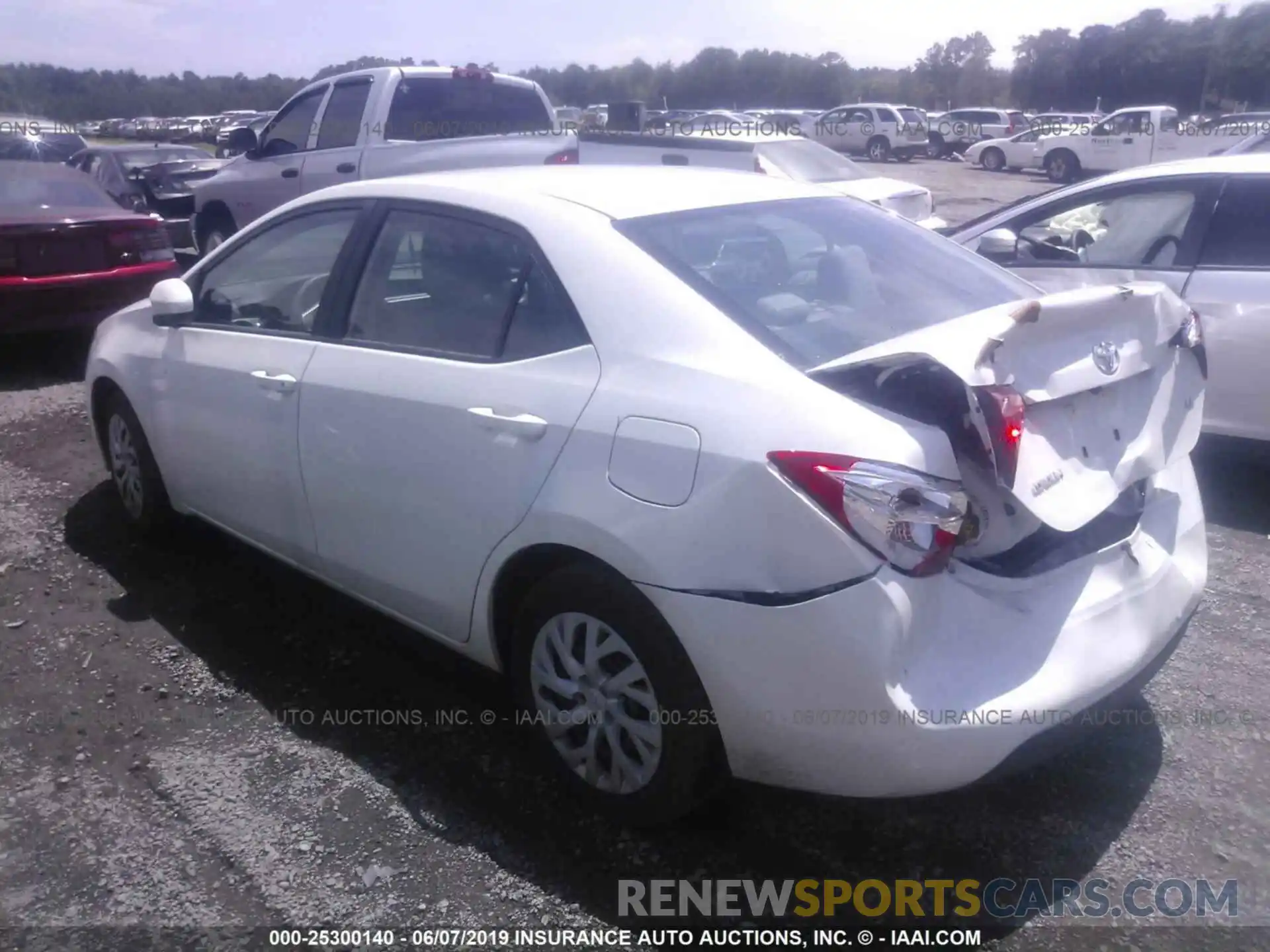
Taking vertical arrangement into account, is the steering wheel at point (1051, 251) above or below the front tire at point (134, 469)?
above

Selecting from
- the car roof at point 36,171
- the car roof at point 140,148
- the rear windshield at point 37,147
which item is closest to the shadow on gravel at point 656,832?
the car roof at point 36,171

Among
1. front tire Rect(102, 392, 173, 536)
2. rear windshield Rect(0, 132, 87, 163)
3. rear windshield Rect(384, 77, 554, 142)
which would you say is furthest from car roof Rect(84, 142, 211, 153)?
front tire Rect(102, 392, 173, 536)

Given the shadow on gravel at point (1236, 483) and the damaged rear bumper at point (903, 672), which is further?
the shadow on gravel at point (1236, 483)

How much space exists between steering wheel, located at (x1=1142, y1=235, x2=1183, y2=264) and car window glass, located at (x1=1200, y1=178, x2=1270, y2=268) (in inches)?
6.6

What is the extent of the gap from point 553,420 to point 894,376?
0.86 meters

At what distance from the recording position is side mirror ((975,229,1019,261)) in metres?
5.22

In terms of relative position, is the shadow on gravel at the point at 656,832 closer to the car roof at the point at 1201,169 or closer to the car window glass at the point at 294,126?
the car roof at the point at 1201,169

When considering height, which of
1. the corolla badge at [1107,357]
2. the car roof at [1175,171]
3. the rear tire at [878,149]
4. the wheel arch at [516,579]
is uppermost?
the car roof at [1175,171]

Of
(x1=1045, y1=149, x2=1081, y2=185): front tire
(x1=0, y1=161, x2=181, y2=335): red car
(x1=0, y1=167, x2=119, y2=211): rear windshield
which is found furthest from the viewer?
(x1=1045, y1=149, x2=1081, y2=185): front tire

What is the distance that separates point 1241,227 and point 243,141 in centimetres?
857

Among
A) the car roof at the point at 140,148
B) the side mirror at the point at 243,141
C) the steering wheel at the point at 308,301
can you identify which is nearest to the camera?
the steering wheel at the point at 308,301

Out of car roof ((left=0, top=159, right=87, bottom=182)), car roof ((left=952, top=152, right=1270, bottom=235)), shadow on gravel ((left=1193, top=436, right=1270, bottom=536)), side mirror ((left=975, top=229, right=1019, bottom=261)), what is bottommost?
shadow on gravel ((left=1193, top=436, right=1270, bottom=536))

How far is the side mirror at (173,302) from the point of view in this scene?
417 cm

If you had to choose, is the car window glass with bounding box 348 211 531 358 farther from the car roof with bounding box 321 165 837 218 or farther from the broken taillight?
the broken taillight
